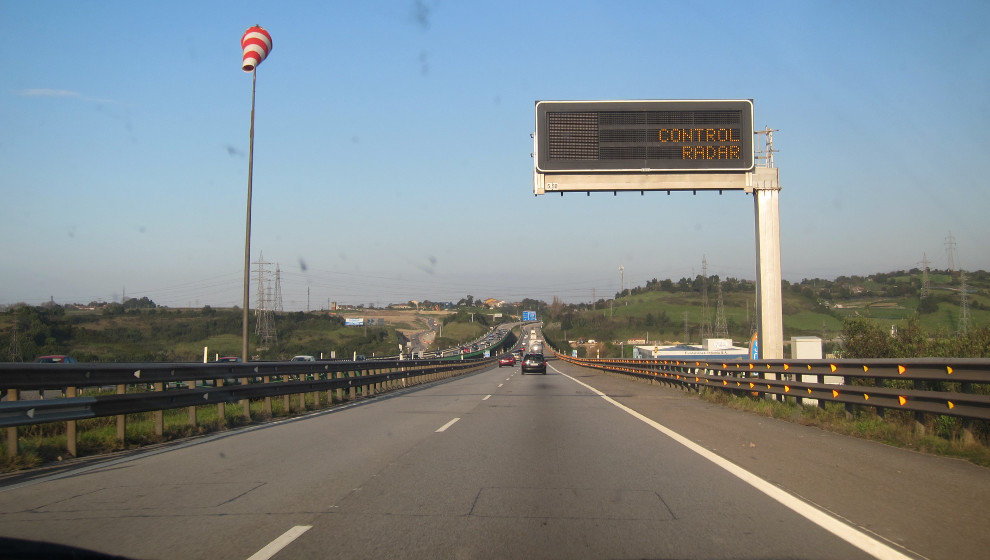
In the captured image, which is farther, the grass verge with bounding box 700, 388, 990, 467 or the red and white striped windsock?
the red and white striped windsock

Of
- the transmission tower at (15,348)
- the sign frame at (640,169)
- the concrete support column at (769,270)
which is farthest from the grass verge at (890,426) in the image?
the transmission tower at (15,348)

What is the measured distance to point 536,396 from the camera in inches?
930

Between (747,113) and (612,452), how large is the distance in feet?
46.4

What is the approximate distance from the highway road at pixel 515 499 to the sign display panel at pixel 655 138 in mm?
10746

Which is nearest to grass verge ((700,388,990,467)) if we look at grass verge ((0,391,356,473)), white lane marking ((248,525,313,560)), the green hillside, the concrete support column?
the concrete support column

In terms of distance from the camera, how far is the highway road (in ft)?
17.9

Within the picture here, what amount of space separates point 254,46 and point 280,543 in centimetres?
1842

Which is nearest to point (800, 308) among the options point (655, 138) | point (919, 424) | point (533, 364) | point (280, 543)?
point (533, 364)

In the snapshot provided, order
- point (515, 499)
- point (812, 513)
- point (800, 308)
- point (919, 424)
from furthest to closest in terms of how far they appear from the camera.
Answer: point (800, 308) → point (919, 424) → point (515, 499) → point (812, 513)

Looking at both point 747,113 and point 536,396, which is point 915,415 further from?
point 536,396

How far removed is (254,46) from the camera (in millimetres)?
20781

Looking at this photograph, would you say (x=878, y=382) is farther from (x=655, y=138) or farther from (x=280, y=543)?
(x=280, y=543)

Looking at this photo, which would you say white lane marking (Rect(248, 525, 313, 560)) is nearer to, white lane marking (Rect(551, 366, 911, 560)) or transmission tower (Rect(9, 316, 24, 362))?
white lane marking (Rect(551, 366, 911, 560))

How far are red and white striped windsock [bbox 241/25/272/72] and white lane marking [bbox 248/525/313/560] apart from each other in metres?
17.6
